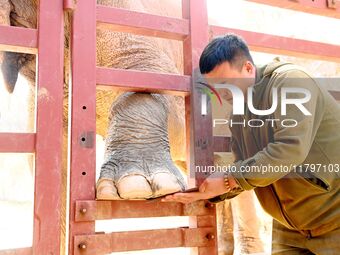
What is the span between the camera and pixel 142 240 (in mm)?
1520

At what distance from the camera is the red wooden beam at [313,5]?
1.93m

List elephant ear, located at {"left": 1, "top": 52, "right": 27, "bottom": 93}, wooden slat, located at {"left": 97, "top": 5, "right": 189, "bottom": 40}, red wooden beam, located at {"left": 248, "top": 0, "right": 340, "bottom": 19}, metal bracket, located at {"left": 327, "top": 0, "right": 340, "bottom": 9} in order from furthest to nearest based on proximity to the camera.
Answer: elephant ear, located at {"left": 1, "top": 52, "right": 27, "bottom": 93} < metal bracket, located at {"left": 327, "top": 0, "right": 340, "bottom": 9} < red wooden beam, located at {"left": 248, "top": 0, "right": 340, "bottom": 19} < wooden slat, located at {"left": 97, "top": 5, "right": 189, "bottom": 40}

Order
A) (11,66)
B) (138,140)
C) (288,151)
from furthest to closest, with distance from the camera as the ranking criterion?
1. (11,66)
2. (138,140)
3. (288,151)

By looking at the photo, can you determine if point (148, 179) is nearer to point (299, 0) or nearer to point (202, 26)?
point (202, 26)

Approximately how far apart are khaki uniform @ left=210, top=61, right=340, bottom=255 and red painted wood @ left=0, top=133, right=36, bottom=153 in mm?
551

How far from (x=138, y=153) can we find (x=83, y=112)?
0.26 metres

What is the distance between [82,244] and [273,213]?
599 mm

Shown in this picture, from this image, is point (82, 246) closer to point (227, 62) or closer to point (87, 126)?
point (87, 126)

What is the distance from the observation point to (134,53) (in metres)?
2.34

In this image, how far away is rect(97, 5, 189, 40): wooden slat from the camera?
1.61 meters

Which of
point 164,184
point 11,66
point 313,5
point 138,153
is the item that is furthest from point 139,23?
point 11,66

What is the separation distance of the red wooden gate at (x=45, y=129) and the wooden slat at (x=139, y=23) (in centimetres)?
15

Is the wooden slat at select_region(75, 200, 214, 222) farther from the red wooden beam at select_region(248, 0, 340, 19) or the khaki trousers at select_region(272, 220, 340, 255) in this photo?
the red wooden beam at select_region(248, 0, 340, 19)

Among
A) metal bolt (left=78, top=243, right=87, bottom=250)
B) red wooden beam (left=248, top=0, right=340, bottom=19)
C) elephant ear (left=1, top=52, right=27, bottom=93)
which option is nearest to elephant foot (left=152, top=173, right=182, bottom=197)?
metal bolt (left=78, top=243, right=87, bottom=250)
